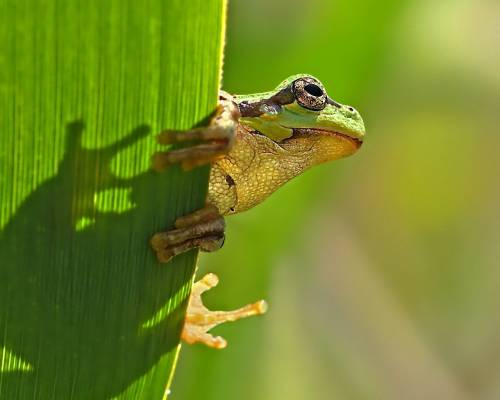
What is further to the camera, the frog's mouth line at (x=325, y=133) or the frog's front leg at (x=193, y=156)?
the frog's mouth line at (x=325, y=133)

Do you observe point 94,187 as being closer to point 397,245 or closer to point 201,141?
point 201,141

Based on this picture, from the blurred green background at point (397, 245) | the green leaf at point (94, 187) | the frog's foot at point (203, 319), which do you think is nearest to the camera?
the green leaf at point (94, 187)

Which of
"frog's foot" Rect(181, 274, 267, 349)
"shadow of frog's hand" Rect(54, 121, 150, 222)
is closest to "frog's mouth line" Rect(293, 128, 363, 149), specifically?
"frog's foot" Rect(181, 274, 267, 349)

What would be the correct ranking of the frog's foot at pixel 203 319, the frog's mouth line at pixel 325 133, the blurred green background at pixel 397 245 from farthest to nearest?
1. the blurred green background at pixel 397 245
2. the frog's mouth line at pixel 325 133
3. the frog's foot at pixel 203 319

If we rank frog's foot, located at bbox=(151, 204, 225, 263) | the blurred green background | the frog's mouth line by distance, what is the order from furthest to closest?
the blurred green background → the frog's mouth line → frog's foot, located at bbox=(151, 204, 225, 263)

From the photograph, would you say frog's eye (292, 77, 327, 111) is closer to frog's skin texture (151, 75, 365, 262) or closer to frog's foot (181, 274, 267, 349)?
frog's skin texture (151, 75, 365, 262)

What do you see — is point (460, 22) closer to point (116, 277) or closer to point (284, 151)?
point (284, 151)

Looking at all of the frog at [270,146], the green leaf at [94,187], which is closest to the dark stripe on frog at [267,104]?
the frog at [270,146]

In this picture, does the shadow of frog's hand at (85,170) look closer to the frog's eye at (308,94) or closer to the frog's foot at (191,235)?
the frog's foot at (191,235)
